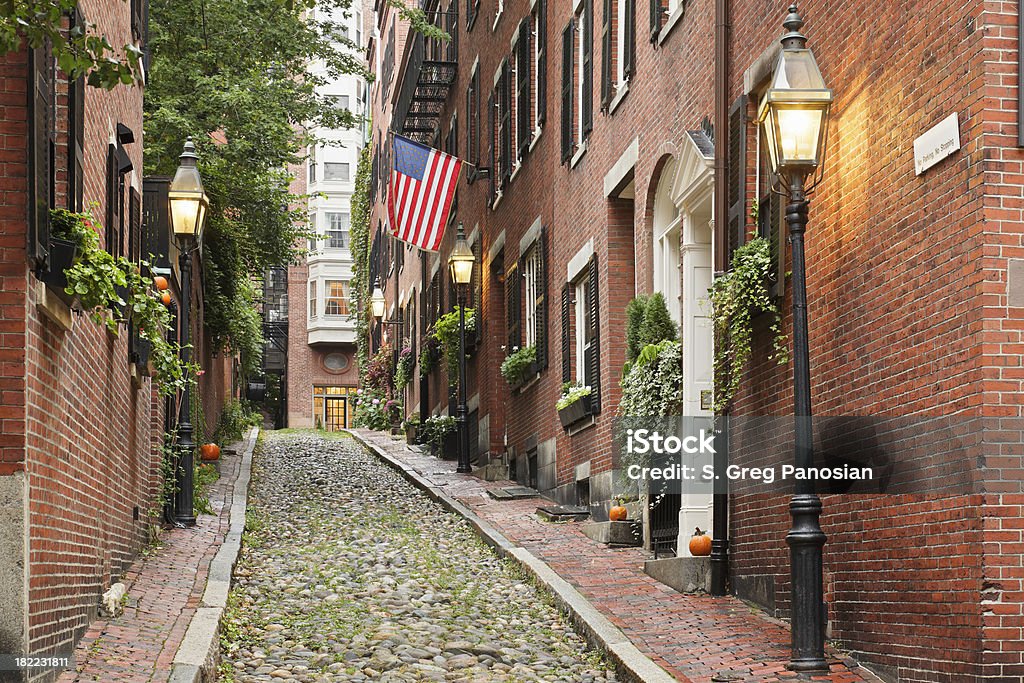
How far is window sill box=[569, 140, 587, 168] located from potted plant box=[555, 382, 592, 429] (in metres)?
2.75

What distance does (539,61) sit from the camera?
20391mm

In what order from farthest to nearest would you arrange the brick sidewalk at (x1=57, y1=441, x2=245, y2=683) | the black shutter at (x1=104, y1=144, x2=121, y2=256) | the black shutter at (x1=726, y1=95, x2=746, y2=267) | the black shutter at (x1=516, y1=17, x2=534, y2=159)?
the black shutter at (x1=516, y1=17, x2=534, y2=159)
the black shutter at (x1=104, y1=144, x2=121, y2=256)
the black shutter at (x1=726, y1=95, x2=746, y2=267)
the brick sidewalk at (x1=57, y1=441, x2=245, y2=683)

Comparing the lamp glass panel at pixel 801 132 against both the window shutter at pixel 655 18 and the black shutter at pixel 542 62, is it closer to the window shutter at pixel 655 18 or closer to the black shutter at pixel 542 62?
the window shutter at pixel 655 18

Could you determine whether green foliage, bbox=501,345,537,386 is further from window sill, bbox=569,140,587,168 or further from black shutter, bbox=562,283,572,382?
window sill, bbox=569,140,587,168

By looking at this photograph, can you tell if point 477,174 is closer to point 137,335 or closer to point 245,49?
point 245,49

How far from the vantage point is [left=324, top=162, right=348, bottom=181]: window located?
65562 millimetres

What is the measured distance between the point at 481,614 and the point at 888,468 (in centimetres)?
433

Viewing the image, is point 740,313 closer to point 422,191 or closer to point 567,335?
point 567,335

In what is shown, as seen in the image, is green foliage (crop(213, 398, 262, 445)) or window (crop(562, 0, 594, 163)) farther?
green foliage (crop(213, 398, 262, 445))

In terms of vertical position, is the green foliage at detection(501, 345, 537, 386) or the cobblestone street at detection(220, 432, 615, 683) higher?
the green foliage at detection(501, 345, 537, 386)

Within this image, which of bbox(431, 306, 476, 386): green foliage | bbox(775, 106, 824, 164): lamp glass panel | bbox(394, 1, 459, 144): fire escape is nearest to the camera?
bbox(775, 106, 824, 164): lamp glass panel

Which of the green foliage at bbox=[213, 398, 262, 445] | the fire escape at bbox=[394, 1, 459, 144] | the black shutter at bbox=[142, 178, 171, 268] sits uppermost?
the fire escape at bbox=[394, 1, 459, 144]

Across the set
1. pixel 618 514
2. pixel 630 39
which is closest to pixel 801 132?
pixel 618 514

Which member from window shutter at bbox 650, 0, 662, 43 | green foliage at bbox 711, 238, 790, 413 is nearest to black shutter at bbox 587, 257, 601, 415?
window shutter at bbox 650, 0, 662, 43
